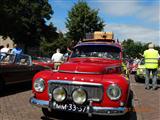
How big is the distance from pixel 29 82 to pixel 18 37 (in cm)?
3609

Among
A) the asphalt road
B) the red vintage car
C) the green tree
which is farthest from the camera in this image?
the green tree

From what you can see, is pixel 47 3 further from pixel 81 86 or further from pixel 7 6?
pixel 81 86

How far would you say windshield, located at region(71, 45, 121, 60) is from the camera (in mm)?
8680

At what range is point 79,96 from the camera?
20.8ft

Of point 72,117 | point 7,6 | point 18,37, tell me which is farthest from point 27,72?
point 18,37

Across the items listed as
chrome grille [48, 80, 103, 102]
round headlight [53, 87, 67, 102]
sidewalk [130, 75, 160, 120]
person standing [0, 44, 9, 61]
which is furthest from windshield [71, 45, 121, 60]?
person standing [0, 44, 9, 61]

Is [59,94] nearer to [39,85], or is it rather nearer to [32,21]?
[39,85]

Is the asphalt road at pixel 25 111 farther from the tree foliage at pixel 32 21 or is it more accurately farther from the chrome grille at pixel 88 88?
A: the tree foliage at pixel 32 21

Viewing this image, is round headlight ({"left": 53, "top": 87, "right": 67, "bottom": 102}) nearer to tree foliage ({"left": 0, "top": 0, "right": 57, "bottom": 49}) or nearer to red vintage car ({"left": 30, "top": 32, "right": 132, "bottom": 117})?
red vintage car ({"left": 30, "top": 32, "right": 132, "bottom": 117})

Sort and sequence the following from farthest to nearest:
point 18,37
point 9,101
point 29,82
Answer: point 18,37 < point 29,82 < point 9,101

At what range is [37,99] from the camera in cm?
→ 676

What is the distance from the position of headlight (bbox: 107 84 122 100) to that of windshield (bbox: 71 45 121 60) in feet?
7.81

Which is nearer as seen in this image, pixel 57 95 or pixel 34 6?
pixel 57 95

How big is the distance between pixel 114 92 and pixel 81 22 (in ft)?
106
